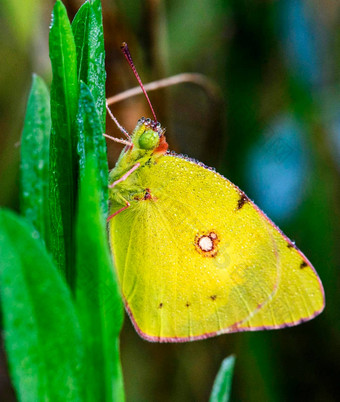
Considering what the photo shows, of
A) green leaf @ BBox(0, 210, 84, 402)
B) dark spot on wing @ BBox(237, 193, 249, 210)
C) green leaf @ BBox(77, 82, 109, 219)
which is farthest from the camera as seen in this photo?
dark spot on wing @ BBox(237, 193, 249, 210)

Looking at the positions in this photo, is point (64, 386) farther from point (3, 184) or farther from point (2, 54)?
point (2, 54)

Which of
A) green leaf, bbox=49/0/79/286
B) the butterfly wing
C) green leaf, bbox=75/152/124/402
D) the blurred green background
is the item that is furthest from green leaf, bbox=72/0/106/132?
the blurred green background

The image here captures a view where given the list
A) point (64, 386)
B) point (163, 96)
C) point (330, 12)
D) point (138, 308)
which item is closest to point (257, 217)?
point (138, 308)

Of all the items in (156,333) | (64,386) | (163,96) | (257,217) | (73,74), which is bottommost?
(156,333)

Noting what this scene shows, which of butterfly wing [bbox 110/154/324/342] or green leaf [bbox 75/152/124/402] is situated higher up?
green leaf [bbox 75/152/124/402]

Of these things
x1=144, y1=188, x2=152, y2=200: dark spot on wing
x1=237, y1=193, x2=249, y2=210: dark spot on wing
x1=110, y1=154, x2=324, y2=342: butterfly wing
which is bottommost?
x1=110, y1=154, x2=324, y2=342: butterfly wing

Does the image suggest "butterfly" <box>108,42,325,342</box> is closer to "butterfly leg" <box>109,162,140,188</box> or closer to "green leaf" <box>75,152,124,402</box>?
"butterfly leg" <box>109,162,140,188</box>

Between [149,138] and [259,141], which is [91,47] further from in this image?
[259,141]
